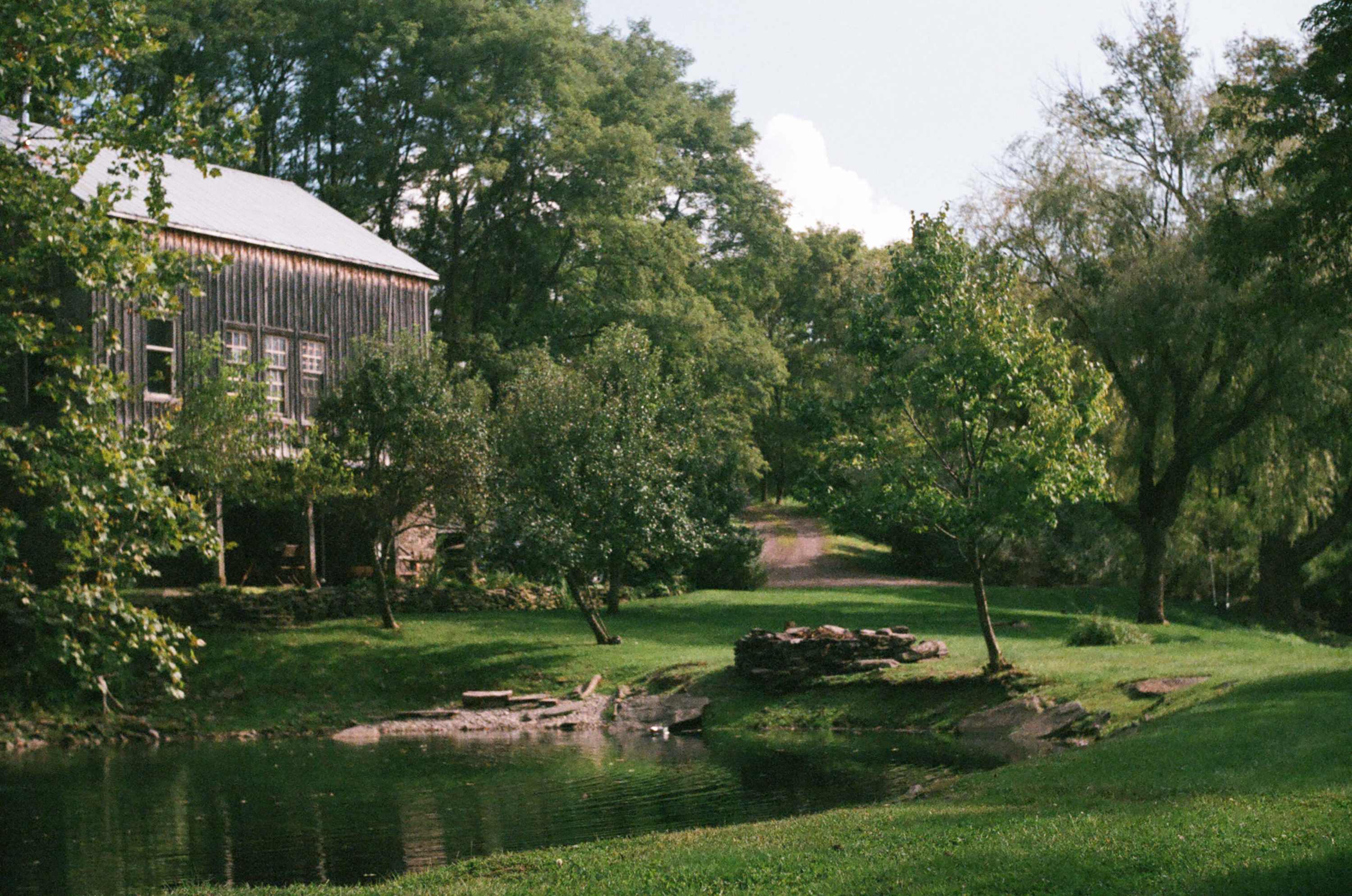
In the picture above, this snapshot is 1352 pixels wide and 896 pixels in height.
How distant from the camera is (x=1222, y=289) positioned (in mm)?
31328

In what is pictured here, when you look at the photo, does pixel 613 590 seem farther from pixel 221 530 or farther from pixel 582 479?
pixel 221 530

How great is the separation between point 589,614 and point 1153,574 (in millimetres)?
15124

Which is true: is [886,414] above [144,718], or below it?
above

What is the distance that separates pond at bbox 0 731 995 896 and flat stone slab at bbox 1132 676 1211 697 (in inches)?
138

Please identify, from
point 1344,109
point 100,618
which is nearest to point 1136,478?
point 1344,109

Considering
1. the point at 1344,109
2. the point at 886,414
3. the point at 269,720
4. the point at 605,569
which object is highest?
the point at 1344,109

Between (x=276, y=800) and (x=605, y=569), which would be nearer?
(x=276, y=800)

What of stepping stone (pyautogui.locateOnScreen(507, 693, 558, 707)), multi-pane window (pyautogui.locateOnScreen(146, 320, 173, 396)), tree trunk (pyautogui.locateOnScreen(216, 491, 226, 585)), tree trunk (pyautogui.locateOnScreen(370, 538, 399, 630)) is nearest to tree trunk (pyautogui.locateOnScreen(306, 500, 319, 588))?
tree trunk (pyautogui.locateOnScreen(216, 491, 226, 585))

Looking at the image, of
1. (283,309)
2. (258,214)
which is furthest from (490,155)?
(283,309)

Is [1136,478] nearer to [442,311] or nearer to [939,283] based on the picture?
[939,283]

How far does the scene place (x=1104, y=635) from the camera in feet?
95.5

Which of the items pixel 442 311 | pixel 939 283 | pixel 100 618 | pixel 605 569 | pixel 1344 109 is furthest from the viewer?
pixel 442 311

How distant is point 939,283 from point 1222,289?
11.0m

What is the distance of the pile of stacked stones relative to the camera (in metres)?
27.1
